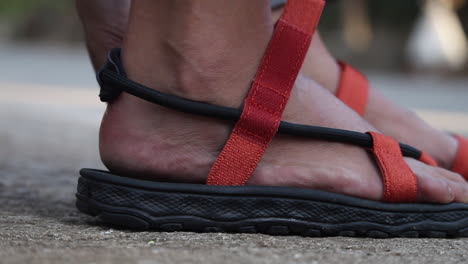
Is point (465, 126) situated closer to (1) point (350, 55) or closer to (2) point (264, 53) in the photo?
(2) point (264, 53)

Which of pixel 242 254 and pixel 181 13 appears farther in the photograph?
pixel 181 13

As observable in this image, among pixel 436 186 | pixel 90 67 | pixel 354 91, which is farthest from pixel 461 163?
pixel 90 67

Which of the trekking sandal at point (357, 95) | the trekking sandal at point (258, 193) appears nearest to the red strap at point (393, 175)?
the trekking sandal at point (258, 193)

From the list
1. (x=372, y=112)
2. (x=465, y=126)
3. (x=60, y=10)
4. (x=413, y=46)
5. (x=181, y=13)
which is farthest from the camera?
(x=60, y=10)

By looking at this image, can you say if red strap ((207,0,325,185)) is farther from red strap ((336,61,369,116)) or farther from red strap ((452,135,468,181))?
red strap ((452,135,468,181))

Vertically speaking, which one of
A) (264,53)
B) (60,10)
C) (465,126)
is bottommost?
(465,126)

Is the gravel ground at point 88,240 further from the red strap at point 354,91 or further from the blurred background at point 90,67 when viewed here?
the red strap at point 354,91

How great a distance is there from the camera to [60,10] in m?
13.0

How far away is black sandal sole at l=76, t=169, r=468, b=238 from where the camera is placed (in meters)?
0.98

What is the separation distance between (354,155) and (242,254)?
12.5 inches

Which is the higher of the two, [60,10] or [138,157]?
[60,10]

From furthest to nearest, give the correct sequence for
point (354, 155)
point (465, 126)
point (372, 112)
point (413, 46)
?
point (413, 46), point (465, 126), point (372, 112), point (354, 155)

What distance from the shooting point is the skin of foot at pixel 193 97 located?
3.28 ft

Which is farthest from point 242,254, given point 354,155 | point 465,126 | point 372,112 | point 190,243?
point 465,126
